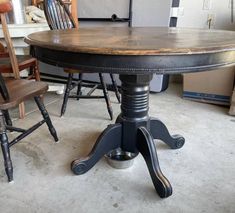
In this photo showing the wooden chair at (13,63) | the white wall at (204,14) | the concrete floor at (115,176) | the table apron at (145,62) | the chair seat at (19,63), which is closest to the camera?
the table apron at (145,62)

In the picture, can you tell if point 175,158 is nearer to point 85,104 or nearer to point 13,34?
point 85,104

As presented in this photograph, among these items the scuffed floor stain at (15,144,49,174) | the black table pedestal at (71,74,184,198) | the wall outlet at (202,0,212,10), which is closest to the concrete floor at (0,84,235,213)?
the scuffed floor stain at (15,144,49,174)

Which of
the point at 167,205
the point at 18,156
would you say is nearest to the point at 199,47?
the point at 167,205

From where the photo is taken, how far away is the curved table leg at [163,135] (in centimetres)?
159

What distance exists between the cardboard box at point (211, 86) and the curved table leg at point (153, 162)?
4.61 feet

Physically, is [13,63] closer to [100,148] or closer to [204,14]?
[100,148]

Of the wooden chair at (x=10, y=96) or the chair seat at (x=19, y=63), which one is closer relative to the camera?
the wooden chair at (x=10, y=96)

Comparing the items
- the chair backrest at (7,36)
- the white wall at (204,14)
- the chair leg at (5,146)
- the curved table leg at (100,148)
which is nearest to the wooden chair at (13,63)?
the chair backrest at (7,36)

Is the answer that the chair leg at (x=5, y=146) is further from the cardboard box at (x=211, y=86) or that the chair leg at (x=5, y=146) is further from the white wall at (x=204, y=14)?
the white wall at (x=204, y=14)

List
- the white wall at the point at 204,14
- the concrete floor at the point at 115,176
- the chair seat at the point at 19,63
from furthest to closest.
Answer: the white wall at the point at 204,14
the chair seat at the point at 19,63
the concrete floor at the point at 115,176

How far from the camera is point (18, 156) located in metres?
1.64

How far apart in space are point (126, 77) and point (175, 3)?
65.6 inches

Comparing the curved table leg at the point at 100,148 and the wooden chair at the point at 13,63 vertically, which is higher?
the wooden chair at the point at 13,63

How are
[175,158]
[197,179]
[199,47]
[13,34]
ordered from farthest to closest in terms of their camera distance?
[13,34] < [175,158] < [197,179] < [199,47]
